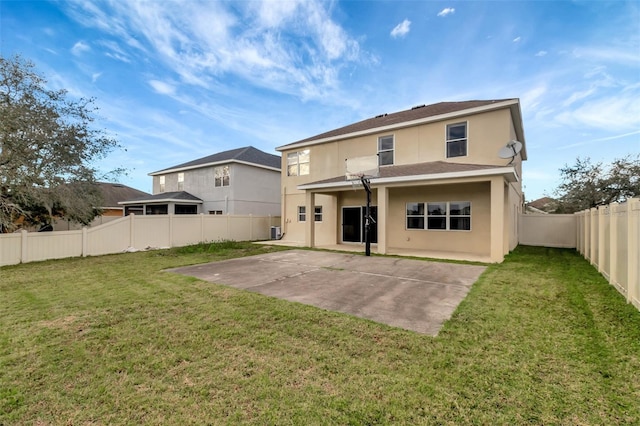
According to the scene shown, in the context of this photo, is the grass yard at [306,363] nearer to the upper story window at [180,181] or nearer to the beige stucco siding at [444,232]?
the beige stucco siding at [444,232]

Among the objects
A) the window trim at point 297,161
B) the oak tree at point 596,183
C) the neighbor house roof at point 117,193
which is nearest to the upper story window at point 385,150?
the window trim at point 297,161

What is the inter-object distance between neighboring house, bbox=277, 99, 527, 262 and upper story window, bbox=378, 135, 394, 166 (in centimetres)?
5

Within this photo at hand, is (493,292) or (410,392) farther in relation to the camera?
(493,292)

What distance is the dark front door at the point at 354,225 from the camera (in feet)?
46.9

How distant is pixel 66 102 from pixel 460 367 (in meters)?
16.0

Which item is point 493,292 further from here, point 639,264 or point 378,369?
point 378,369

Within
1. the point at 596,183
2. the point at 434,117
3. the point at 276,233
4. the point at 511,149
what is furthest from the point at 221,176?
the point at 596,183

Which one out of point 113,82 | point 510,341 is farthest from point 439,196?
point 113,82

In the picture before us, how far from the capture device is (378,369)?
114 inches

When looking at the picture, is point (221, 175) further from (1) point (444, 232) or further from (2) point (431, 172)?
(1) point (444, 232)

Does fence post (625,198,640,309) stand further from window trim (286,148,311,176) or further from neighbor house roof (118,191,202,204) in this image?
neighbor house roof (118,191,202,204)


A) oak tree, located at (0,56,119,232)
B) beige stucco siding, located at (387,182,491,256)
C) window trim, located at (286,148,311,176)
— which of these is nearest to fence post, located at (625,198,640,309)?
beige stucco siding, located at (387,182,491,256)

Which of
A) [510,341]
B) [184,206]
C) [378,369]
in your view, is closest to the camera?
[378,369]

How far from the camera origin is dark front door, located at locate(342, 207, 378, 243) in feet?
46.9
